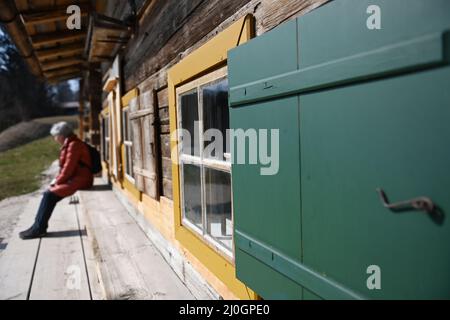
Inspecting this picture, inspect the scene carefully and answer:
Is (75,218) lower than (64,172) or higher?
lower

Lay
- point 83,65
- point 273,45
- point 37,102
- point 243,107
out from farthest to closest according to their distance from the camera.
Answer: point 37,102 < point 83,65 < point 243,107 < point 273,45

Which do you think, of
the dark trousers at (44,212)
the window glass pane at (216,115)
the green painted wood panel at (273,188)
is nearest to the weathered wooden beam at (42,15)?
the dark trousers at (44,212)

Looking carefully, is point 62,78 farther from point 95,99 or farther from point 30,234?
point 30,234

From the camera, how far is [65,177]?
480 centimetres

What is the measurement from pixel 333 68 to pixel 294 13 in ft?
1.63

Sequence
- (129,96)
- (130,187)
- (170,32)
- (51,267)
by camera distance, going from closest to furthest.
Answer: (170,32) → (51,267) → (129,96) → (130,187)

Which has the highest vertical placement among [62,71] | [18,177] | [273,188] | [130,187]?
[62,71]

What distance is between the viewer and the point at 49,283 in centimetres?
320

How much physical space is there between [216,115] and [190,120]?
435 mm

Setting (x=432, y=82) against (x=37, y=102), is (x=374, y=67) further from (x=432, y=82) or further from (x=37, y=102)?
(x=37, y=102)

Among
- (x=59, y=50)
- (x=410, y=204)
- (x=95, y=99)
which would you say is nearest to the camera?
(x=410, y=204)

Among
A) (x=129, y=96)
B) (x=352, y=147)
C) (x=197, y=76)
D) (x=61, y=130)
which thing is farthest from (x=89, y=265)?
(x=352, y=147)

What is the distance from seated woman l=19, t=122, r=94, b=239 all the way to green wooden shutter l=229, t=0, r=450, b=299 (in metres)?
3.76
